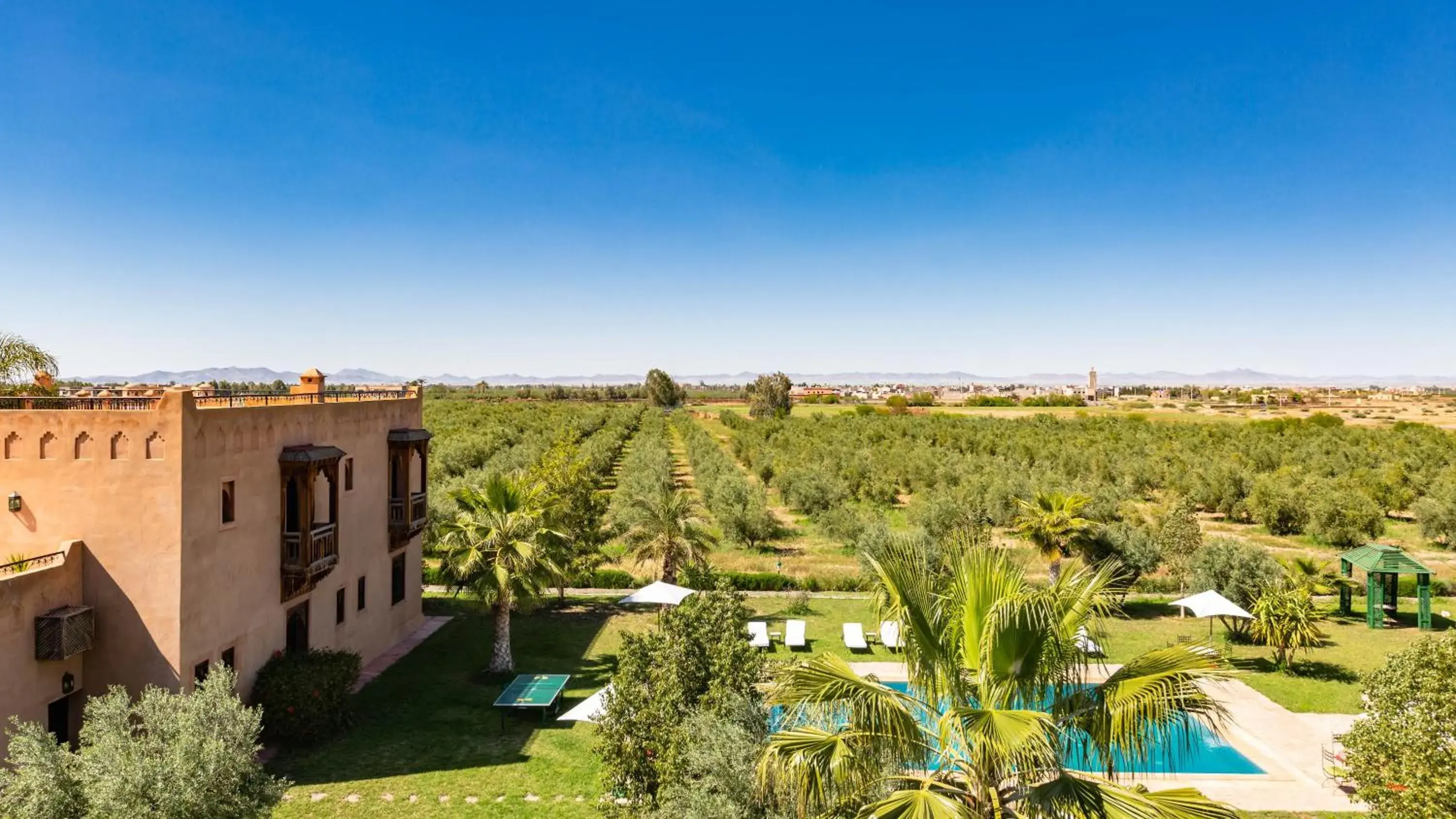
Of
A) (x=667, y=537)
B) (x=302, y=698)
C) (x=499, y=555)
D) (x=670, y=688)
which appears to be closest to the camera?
(x=670, y=688)

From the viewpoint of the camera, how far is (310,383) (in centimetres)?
1800

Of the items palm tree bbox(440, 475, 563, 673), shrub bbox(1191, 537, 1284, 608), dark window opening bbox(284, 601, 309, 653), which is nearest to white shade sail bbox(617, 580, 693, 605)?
palm tree bbox(440, 475, 563, 673)

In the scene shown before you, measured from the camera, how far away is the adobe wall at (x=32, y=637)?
34.3 ft

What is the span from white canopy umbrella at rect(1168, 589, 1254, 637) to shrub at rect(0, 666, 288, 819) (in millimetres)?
21520

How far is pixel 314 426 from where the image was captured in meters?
16.0

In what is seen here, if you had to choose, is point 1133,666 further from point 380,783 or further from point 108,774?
point 380,783

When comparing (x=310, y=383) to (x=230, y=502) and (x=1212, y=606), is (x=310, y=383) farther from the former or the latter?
(x=1212, y=606)

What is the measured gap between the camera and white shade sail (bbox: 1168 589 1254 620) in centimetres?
1972

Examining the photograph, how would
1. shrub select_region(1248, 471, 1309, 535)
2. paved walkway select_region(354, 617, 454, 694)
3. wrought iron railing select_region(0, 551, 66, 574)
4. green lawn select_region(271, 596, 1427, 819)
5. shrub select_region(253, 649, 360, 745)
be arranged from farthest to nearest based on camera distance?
shrub select_region(1248, 471, 1309, 535) < paved walkway select_region(354, 617, 454, 694) < shrub select_region(253, 649, 360, 745) < green lawn select_region(271, 596, 1427, 819) < wrought iron railing select_region(0, 551, 66, 574)

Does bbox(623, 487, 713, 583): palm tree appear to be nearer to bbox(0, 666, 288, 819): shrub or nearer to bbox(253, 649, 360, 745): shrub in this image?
bbox(253, 649, 360, 745): shrub

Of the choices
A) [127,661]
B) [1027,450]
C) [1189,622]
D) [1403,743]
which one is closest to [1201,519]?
[1027,450]

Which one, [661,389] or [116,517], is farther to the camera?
[661,389]

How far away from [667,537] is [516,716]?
9.85 metres

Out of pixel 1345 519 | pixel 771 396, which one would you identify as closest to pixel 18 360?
pixel 1345 519
